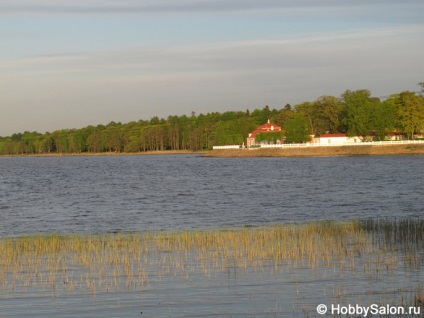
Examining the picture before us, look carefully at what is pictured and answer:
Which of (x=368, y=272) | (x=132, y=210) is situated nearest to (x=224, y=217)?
(x=132, y=210)

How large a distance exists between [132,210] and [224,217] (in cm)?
857

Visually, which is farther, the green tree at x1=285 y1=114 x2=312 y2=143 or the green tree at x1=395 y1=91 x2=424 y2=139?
the green tree at x1=285 y1=114 x2=312 y2=143

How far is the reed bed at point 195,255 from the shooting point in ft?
70.7

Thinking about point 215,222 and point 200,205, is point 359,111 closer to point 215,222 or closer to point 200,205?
point 200,205

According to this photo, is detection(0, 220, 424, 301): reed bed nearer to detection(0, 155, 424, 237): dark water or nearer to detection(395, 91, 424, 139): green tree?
detection(0, 155, 424, 237): dark water

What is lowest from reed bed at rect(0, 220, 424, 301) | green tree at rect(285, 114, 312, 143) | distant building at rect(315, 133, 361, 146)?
reed bed at rect(0, 220, 424, 301)

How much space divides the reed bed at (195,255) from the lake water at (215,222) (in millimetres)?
572

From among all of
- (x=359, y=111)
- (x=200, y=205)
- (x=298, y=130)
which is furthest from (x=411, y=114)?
(x=200, y=205)

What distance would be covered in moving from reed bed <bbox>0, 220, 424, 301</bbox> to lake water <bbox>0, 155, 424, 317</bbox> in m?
0.57

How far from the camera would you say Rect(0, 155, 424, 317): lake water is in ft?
59.2

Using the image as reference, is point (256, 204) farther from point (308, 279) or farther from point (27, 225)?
point (308, 279)

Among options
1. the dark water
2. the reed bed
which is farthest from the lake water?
the reed bed

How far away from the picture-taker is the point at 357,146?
170 meters

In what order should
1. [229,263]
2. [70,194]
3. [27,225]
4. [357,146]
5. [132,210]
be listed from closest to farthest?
[229,263] → [27,225] → [132,210] → [70,194] → [357,146]
